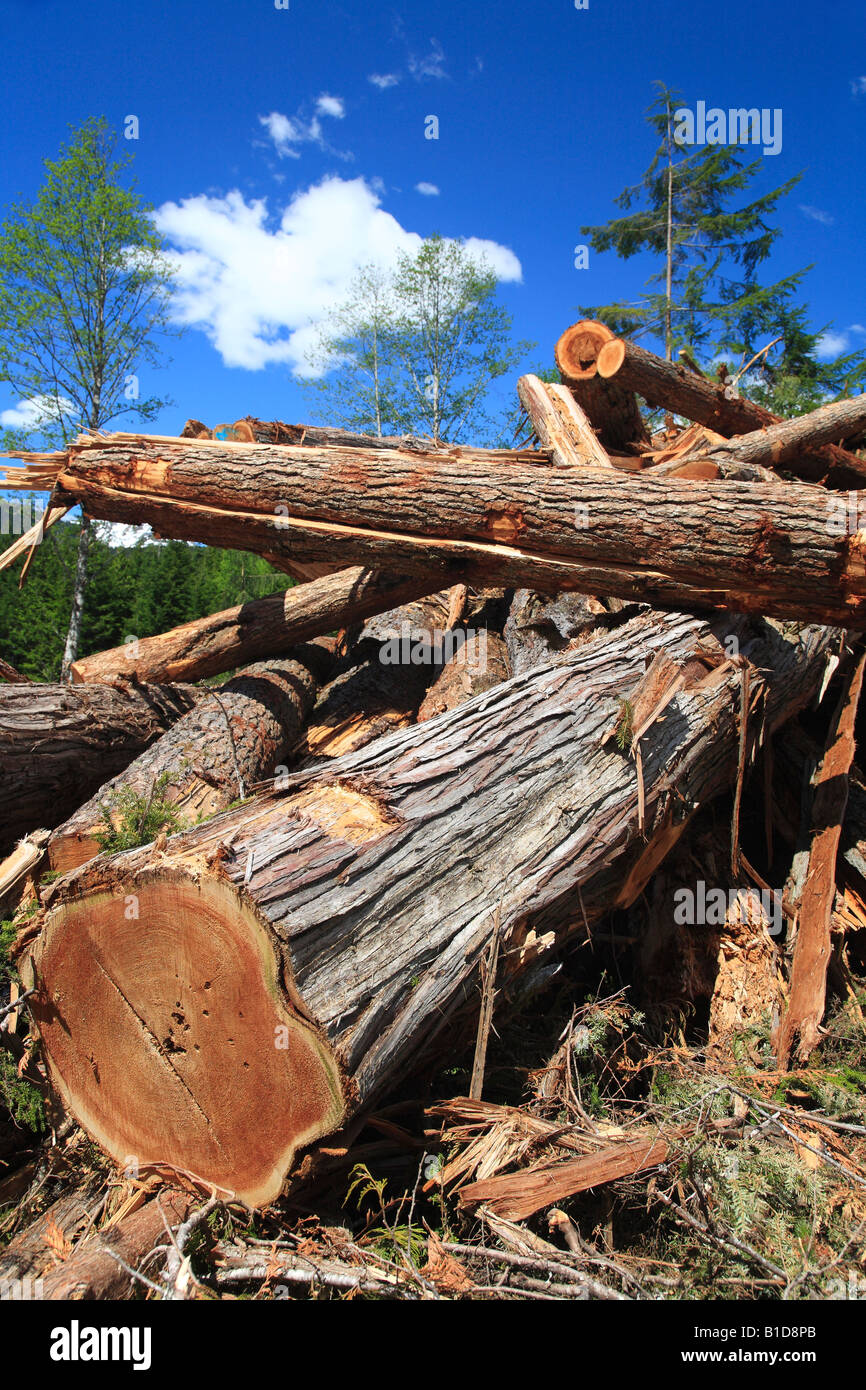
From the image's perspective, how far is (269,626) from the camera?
5383 millimetres

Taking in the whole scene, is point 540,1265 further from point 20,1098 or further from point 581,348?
point 581,348

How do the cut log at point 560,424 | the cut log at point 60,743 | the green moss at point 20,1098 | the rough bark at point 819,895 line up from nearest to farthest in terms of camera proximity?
1. the green moss at point 20,1098
2. the rough bark at point 819,895
3. the cut log at point 60,743
4. the cut log at point 560,424

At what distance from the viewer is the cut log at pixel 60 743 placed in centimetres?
407

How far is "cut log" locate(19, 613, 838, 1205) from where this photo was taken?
2.06m

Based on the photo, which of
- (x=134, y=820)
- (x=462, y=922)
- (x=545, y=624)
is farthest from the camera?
(x=545, y=624)

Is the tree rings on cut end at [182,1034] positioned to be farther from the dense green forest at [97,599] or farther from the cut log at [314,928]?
the dense green forest at [97,599]

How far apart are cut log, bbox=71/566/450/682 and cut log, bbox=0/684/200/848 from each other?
56 cm

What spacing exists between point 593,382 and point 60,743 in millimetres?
4716

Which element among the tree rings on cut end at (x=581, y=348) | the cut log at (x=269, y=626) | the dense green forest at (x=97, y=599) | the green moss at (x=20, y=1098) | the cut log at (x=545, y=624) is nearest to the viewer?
the green moss at (x=20, y=1098)

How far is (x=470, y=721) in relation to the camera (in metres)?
2.90

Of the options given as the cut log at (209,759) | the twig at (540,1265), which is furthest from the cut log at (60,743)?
the twig at (540,1265)

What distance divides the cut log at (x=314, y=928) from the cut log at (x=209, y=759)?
1.18 meters

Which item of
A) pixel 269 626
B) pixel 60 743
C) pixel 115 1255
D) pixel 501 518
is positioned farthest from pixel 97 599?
pixel 115 1255

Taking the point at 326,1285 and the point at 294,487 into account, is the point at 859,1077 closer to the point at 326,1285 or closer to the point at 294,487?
the point at 326,1285
